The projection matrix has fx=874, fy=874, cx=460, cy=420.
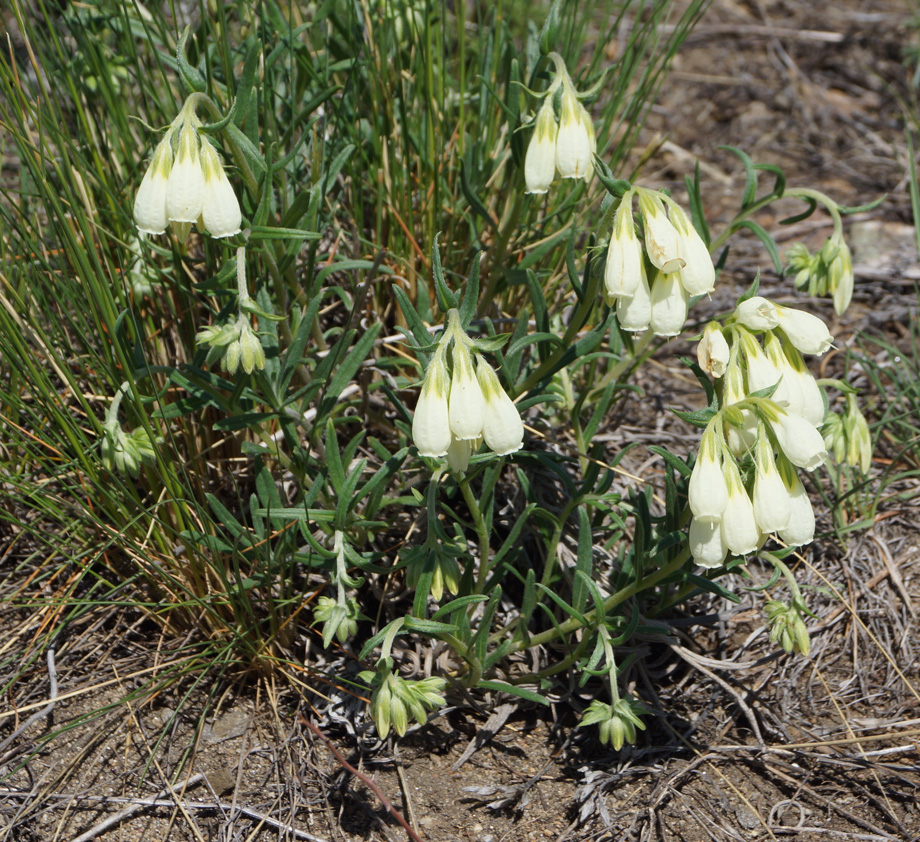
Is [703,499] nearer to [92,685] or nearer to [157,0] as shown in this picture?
[92,685]

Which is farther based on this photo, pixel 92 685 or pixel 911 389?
pixel 911 389

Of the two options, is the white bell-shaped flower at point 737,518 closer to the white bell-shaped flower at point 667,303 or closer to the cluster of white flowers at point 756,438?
the cluster of white flowers at point 756,438

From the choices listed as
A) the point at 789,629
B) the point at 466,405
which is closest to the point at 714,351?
the point at 466,405

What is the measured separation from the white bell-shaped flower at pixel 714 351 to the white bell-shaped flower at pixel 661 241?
0.14 metres

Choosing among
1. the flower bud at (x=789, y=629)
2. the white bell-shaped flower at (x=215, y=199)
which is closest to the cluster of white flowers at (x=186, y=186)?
the white bell-shaped flower at (x=215, y=199)

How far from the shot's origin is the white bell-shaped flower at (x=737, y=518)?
61.0 inches

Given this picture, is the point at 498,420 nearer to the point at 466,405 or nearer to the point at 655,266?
the point at 466,405

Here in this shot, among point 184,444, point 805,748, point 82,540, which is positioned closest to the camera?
point 805,748

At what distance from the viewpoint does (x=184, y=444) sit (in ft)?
8.58

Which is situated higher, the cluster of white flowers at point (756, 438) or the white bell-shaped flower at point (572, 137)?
the white bell-shaped flower at point (572, 137)

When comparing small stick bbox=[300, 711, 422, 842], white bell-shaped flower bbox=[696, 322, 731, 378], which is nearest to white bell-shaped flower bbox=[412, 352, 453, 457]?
white bell-shaped flower bbox=[696, 322, 731, 378]

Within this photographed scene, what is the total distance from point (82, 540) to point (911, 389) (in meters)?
2.74

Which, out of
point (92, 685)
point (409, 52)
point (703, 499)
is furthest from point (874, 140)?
point (92, 685)

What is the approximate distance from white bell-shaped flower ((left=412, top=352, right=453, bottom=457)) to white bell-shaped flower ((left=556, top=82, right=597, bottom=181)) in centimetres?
78
